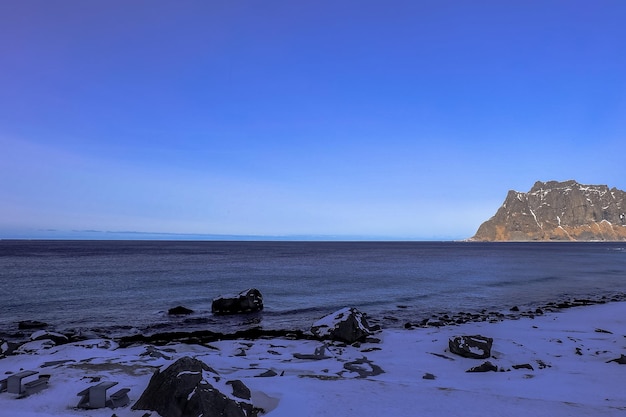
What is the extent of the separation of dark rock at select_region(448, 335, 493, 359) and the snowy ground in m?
0.41

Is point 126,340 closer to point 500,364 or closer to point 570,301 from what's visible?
point 500,364

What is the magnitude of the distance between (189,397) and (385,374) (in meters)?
8.39

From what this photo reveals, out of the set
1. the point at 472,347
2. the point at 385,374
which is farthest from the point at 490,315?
the point at 385,374

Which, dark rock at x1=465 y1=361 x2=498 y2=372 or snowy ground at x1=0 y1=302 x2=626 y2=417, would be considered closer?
snowy ground at x1=0 y1=302 x2=626 y2=417

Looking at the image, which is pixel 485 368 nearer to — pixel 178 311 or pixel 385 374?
pixel 385 374

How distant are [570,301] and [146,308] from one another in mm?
42317

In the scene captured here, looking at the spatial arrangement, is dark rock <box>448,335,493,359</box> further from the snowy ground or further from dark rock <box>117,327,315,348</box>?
dark rock <box>117,327,315,348</box>

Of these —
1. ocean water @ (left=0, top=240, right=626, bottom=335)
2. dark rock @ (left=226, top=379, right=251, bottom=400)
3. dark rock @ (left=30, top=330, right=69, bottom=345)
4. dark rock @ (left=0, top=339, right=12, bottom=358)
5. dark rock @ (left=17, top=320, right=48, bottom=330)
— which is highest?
dark rock @ (left=226, top=379, right=251, bottom=400)

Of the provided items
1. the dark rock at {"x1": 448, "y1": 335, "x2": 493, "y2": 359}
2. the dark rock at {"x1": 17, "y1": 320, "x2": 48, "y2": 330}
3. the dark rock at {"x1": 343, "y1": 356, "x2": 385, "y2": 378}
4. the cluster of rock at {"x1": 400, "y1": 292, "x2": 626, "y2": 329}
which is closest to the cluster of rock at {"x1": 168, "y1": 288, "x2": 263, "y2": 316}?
the dark rock at {"x1": 17, "y1": 320, "x2": 48, "y2": 330}

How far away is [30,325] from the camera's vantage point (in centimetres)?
2744

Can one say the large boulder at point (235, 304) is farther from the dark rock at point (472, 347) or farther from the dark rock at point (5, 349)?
the dark rock at point (472, 347)

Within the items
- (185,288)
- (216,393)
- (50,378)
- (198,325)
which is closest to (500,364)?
Answer: (216,393)

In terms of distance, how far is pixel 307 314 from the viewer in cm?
3291

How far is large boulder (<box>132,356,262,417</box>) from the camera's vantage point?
10195 mm
